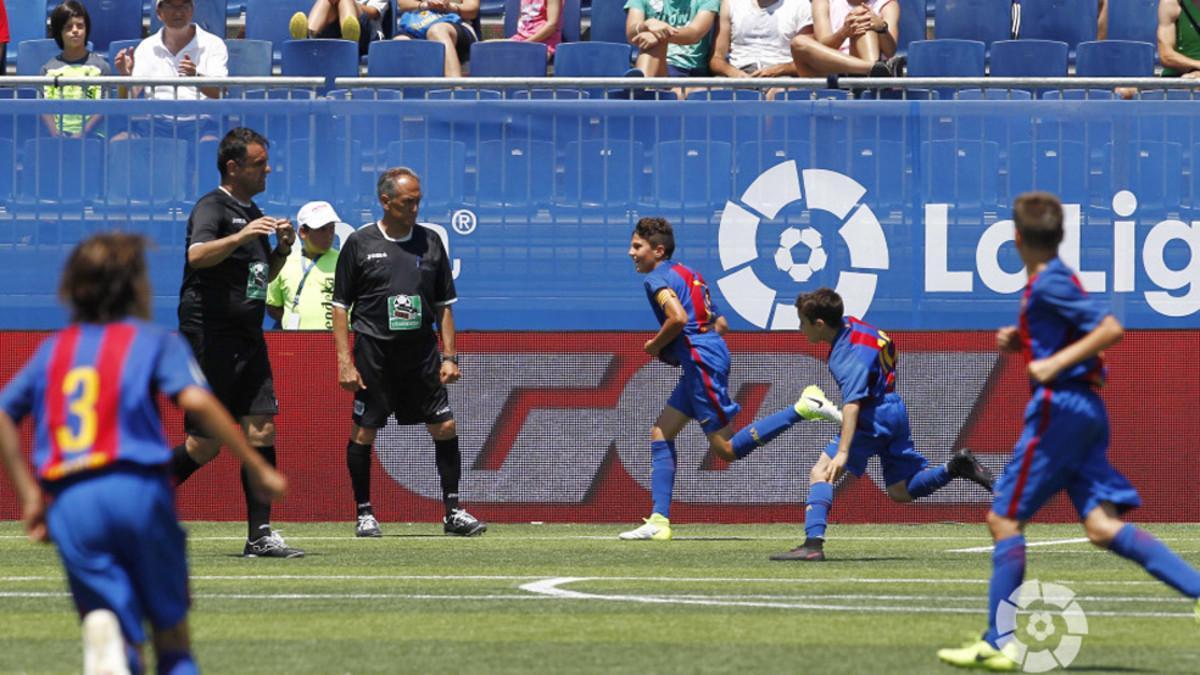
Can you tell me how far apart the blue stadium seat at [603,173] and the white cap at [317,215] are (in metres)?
1.67

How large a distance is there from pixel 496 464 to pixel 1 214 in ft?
12.5

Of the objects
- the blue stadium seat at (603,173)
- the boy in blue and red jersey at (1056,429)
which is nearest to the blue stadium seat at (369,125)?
the blue stadium seat at (603,173)

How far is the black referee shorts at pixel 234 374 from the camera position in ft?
36.4

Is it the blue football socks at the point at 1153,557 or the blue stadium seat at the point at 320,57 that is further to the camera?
the blue stadium seat at the point at 320,57

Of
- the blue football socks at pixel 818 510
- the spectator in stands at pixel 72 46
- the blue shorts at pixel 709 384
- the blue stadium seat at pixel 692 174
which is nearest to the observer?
the blue football socks at pixel 818 510

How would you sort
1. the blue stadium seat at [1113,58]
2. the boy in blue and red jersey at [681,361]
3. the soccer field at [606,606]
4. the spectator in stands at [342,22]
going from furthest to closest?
1. the spectator in stands at [342,22]
2. the blue stadium seat at [1113,58]
3. the boy in blue and red jersey at [681,361]
4. the soccer field at [606,606]

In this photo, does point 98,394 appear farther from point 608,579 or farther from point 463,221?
point 463,221

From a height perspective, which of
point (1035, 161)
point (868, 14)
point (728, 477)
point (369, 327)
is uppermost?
point (868, 14)

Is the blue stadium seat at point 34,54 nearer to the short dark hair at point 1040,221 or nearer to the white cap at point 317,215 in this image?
the white cap at point 317,215

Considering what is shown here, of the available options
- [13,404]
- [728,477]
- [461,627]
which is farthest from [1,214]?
[13,404]

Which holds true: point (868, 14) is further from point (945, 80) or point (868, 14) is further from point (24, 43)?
point (24, 43)

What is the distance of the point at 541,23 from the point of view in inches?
689

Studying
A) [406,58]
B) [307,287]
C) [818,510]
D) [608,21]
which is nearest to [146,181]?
[307,287]

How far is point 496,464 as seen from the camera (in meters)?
14.4
